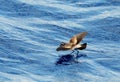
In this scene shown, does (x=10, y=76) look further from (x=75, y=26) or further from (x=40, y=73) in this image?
(x=75, y=26)

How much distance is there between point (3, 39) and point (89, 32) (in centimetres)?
258

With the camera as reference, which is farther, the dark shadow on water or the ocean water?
the dark shadow on water

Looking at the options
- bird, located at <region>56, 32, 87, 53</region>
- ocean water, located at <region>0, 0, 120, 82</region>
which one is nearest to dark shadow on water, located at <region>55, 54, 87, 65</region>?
ocean water, located at <region>0, 0, 120, 82</region>

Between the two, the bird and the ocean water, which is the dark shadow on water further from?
the bird

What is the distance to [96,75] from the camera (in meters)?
9.88

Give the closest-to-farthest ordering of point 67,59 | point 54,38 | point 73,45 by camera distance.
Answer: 1. point 73,45
2. point 67,59
3. point 54,38

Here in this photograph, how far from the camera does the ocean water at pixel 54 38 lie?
32.0ft

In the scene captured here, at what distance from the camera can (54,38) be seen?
39.3ft

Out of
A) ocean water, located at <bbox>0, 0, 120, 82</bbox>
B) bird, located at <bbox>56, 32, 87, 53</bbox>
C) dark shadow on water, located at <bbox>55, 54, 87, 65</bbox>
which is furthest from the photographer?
dark shadow on water, located at <bbox>55, 54, 87, 65</bbox>

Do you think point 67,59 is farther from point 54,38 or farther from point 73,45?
point 54,38

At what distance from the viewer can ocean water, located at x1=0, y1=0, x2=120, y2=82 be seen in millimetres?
9750

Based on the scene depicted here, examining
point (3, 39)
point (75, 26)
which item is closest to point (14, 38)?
point (3, 39)

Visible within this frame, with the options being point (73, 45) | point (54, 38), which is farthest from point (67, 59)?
point (54, 38)

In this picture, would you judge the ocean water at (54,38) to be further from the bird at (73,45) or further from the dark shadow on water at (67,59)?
the bird at (73,45)
